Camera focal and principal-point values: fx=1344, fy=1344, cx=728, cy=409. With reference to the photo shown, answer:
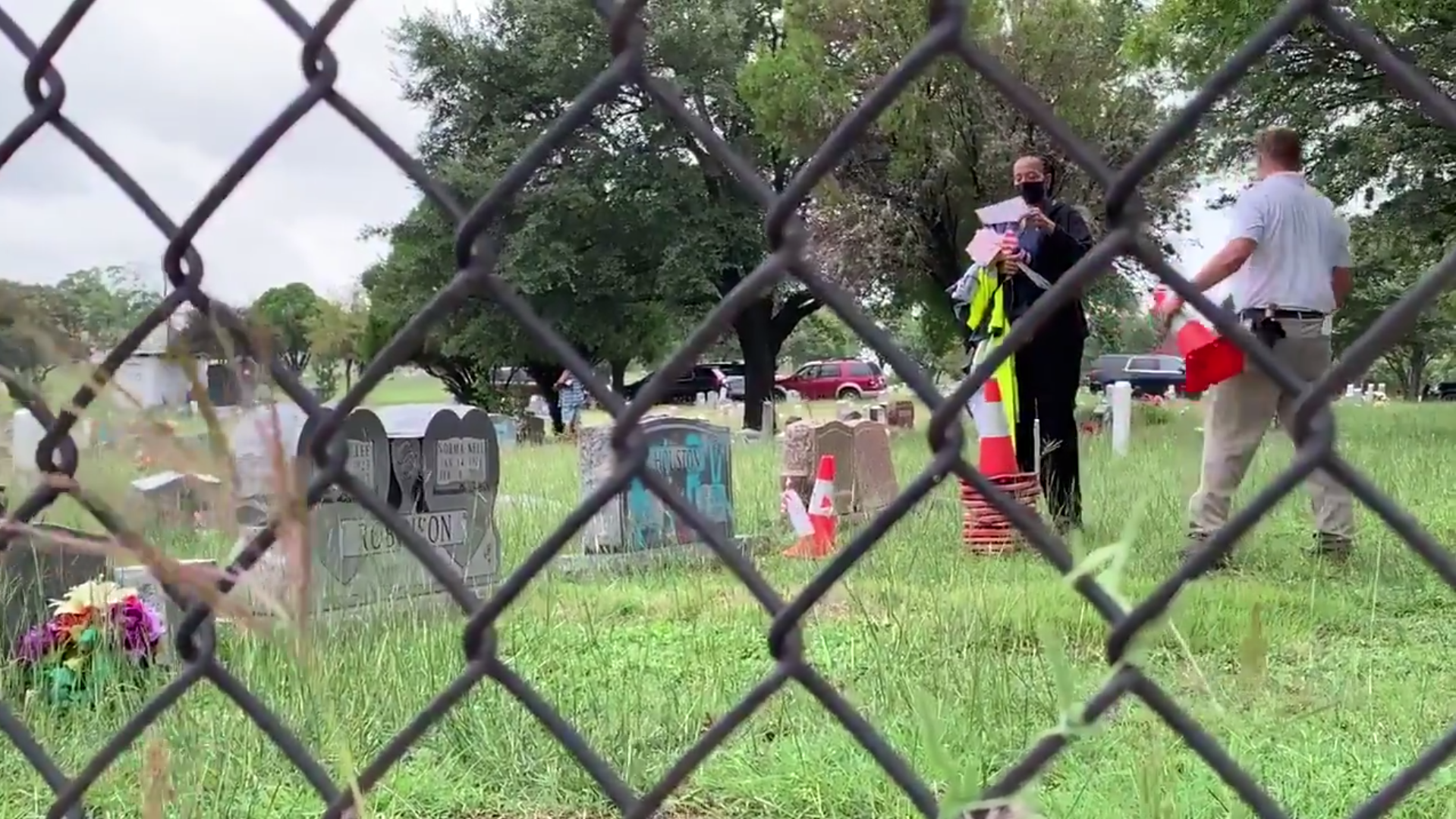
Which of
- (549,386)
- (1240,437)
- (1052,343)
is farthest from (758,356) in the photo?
(1240,437)

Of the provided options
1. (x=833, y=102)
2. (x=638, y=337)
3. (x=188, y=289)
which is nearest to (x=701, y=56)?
(x=833, y=102)

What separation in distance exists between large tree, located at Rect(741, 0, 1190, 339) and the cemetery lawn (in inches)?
531

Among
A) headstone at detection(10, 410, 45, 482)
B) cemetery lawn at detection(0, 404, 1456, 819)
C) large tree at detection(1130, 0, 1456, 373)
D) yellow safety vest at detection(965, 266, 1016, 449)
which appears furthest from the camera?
large tree at detection(1130, 0, 1456, 373)

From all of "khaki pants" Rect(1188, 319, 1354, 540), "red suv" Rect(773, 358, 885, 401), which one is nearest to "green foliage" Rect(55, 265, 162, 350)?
"khaki pants" Rect(1188, 319, 1354, 540)

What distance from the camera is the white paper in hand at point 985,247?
5.06 m

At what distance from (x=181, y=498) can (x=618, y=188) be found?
839 inches

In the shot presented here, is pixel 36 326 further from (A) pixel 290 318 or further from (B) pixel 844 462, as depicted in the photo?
(B) pixel 844 462

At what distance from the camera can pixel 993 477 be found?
525 cm

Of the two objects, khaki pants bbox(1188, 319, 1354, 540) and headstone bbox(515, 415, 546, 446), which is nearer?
khaki pants bbox(1188, 319, 1354, 540)

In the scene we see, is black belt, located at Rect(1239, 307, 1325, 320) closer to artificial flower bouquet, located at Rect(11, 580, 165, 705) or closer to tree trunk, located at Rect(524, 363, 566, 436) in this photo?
artificial flower bouquet, located at Rect(11, 580, 165, 705)

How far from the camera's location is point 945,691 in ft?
9.25

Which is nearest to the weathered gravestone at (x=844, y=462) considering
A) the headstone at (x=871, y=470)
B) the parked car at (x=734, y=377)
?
the headstone at (x=871, y=470)

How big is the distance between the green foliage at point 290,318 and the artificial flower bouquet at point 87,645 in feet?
8.58

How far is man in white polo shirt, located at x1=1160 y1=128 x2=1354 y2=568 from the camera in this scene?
14.4 ft
